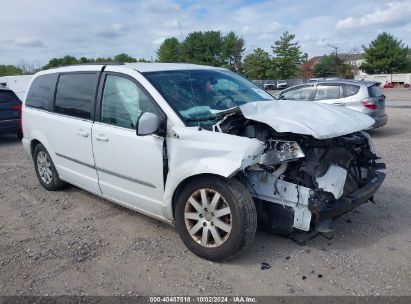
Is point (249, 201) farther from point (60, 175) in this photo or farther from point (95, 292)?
point (60, 175)

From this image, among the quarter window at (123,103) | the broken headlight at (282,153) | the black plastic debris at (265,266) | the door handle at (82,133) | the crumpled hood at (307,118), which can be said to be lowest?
the black plastic debris at (265,266)

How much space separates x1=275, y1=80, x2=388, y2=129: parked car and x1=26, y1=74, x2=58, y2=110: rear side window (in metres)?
6.02


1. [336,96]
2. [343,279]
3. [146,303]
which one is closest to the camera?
[146,303]

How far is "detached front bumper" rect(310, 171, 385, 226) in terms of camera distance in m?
3.46

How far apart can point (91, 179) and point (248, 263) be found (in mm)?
2141

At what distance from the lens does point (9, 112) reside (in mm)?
10617

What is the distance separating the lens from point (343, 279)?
326cm

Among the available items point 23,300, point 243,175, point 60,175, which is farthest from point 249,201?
point 60,175

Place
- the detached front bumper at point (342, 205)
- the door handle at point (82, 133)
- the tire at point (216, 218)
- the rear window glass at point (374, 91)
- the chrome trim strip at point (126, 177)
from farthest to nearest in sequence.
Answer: the rear window glass at point (374, 91) < the door handle at point (82, 133) < the chrome trim strip at point (126, 177) < the detached front bumper at point (342, 205) < the tire at point (216, 218)

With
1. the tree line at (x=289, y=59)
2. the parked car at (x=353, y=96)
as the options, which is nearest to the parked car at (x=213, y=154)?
the parked car at (x=353, y=96)

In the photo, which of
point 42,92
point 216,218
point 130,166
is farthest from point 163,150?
point 42,92

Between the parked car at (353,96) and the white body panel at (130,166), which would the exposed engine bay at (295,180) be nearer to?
the white body panel at (130,166)

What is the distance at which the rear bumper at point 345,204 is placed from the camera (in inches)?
137

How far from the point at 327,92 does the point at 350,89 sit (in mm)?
615
